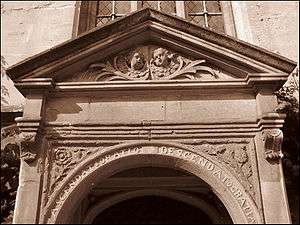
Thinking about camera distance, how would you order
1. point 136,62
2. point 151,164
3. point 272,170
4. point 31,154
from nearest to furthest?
point 272,170, point 31,154, point 151,164, point 136,62

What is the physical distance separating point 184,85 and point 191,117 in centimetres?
36

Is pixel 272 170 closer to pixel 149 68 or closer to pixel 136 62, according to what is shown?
pixel 149 68

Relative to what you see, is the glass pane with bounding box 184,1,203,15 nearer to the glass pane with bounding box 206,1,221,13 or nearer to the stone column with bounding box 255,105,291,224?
the glass pane with bounding box 206,1,221,13

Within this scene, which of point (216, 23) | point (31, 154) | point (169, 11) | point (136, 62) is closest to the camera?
point (31, 154)

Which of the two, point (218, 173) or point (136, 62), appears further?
point (136, 62)

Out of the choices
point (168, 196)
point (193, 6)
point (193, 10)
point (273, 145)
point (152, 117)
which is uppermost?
point (193, 6)

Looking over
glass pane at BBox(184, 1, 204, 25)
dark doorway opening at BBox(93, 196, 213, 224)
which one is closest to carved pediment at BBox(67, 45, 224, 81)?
dark doorway opening at BBox(93, 196, 213, 224)

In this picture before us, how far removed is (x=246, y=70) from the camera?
172 inches

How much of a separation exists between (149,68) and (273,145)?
5.21ft

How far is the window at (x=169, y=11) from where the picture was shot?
7070mm

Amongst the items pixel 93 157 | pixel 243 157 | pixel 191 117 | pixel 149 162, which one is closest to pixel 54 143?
pixel 93 157

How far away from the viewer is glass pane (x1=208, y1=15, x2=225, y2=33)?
7.03 m

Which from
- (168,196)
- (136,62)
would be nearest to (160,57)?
(136,62)

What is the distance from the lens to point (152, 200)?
6367 mm
